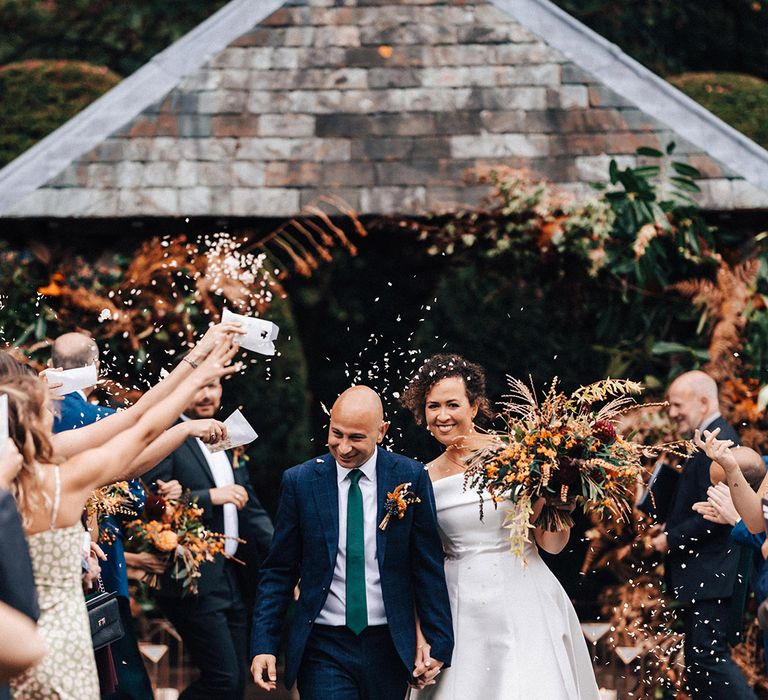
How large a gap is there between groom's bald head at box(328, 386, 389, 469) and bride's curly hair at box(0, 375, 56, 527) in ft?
5.11

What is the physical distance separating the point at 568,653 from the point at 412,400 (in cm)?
128

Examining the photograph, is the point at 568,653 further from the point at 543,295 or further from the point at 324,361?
the point at 324,361

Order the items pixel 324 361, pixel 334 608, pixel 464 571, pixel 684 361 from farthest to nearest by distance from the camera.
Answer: pixel 324 361 → pixel 684 361 → pixel 464 571 → pixel 334 608

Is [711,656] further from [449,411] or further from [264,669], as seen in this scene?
[264,669]

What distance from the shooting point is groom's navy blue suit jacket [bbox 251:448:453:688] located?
4930 millimetres

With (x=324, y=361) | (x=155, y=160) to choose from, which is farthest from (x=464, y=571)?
(x=324, y=361)

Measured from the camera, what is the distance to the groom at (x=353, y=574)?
4914 millimetres

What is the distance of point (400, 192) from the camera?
324 inches

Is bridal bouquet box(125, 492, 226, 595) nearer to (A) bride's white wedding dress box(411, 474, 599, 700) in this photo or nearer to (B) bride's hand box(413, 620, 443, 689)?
(A) bride's white wedding dress box(411, 474, 599, 700)

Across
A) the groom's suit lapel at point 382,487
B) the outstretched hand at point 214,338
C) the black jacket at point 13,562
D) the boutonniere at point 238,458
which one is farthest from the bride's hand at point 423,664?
the boutonniere at point 238,458

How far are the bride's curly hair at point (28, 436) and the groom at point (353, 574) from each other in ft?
5.22

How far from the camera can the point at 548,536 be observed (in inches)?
203

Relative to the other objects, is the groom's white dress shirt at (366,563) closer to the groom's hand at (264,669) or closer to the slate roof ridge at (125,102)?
the groom's hand at (264,669)

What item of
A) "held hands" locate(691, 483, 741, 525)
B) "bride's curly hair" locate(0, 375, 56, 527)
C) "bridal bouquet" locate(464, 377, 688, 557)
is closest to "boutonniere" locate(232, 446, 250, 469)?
"bridal bouquet" locate(464, 377, 688, 557)
